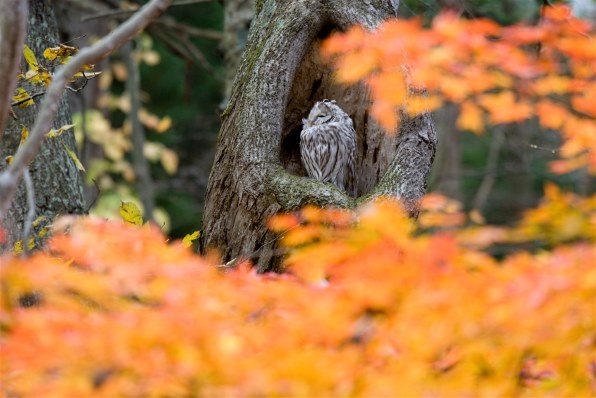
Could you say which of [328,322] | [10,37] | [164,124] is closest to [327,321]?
[328,322]

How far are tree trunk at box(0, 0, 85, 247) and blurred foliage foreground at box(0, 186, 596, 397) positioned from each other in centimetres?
227

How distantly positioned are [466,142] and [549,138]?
3207mm

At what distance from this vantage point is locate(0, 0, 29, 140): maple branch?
106 inches

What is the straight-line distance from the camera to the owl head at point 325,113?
5.09m

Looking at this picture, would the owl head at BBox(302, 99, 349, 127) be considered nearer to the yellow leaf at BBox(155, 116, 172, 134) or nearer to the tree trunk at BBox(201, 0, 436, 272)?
the tree trunk at BBox(201, 0, 436, 272)

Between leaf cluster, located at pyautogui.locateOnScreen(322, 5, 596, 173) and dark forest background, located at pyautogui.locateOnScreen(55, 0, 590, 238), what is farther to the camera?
dark forest background, located at pyautogui.locateOnScreen(55, 0, 590, 238)

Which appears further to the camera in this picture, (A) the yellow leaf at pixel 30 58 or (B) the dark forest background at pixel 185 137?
(B) the dark forest background at pixel 185 137

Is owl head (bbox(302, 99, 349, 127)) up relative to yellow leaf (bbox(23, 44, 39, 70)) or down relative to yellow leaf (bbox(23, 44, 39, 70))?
down

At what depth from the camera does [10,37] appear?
272 centimetres

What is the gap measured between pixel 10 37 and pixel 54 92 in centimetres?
21

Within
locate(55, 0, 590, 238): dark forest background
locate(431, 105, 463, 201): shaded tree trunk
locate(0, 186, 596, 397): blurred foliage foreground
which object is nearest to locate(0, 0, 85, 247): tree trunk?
locate(0, 186, 596, 397): blurred foliage foreground

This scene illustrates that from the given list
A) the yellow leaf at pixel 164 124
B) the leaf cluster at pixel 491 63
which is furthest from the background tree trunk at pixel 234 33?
the leaf cluster at pixel 491 63

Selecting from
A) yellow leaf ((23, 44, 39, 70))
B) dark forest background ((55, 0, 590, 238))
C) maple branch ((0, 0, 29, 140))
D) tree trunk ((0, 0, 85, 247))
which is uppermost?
maple branch ((0, 0, 29, 140))

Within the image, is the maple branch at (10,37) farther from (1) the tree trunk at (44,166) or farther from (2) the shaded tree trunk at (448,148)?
(2) the shaded tree trunk at (448,148)
